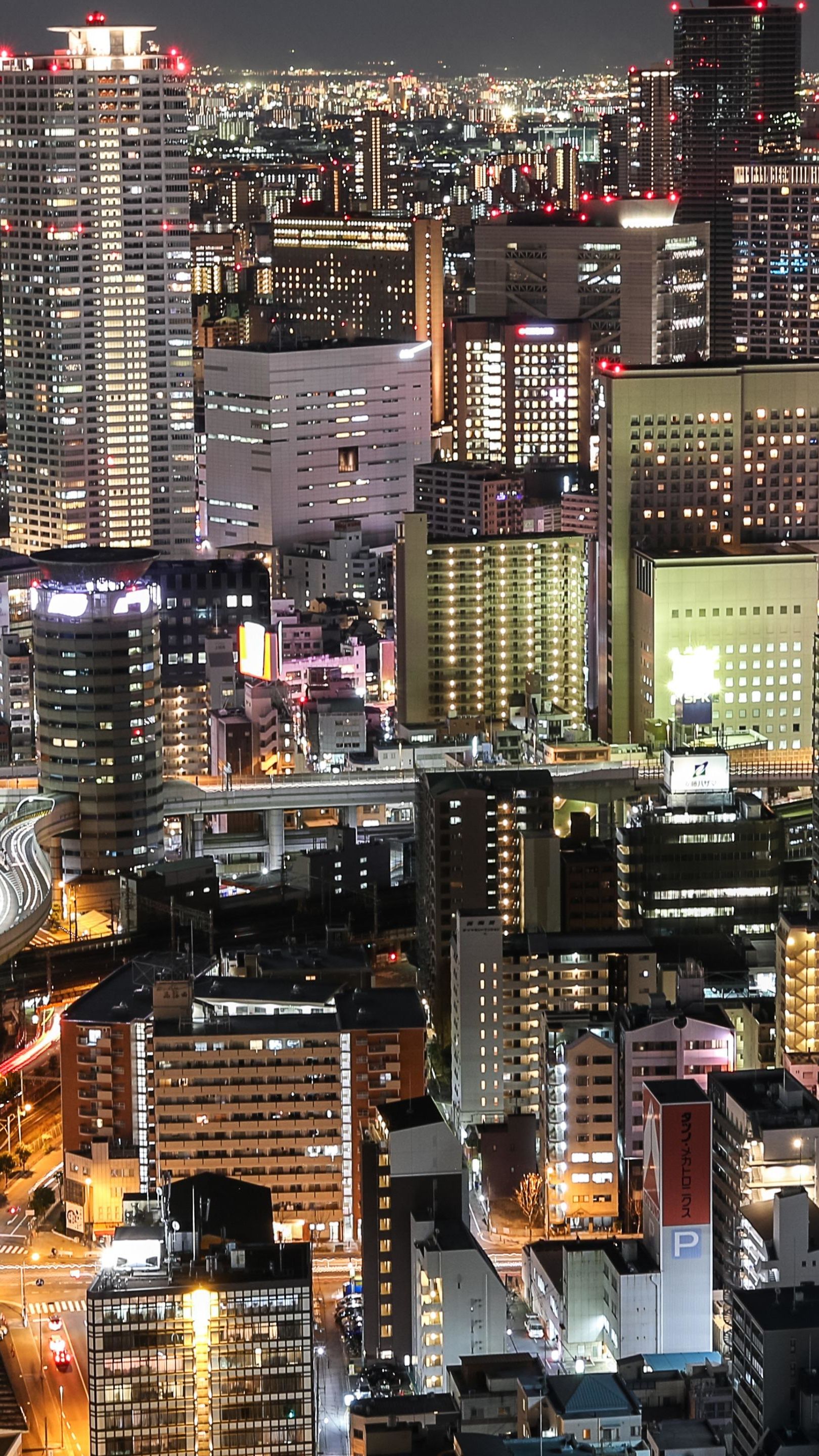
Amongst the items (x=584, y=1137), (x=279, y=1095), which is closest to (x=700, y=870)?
(x=584, y=1137)

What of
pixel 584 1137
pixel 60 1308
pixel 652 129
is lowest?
pixel 60 1308

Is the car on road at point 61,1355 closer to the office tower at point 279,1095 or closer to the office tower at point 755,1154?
the office tower at point 279,1095

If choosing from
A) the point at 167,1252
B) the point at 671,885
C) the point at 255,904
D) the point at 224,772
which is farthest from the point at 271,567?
the point at 167,1252

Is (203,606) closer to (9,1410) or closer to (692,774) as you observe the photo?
(692,774)

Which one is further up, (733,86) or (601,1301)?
(733,86)

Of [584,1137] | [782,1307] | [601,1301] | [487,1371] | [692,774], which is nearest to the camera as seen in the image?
[782,1307]

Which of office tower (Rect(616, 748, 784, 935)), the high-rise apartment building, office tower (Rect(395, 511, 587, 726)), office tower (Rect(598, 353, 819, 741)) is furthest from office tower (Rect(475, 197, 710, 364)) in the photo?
the high-rise apartment building

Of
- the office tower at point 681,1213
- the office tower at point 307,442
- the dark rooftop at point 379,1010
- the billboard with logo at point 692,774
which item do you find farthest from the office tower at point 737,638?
the office tower at point 681,1213
